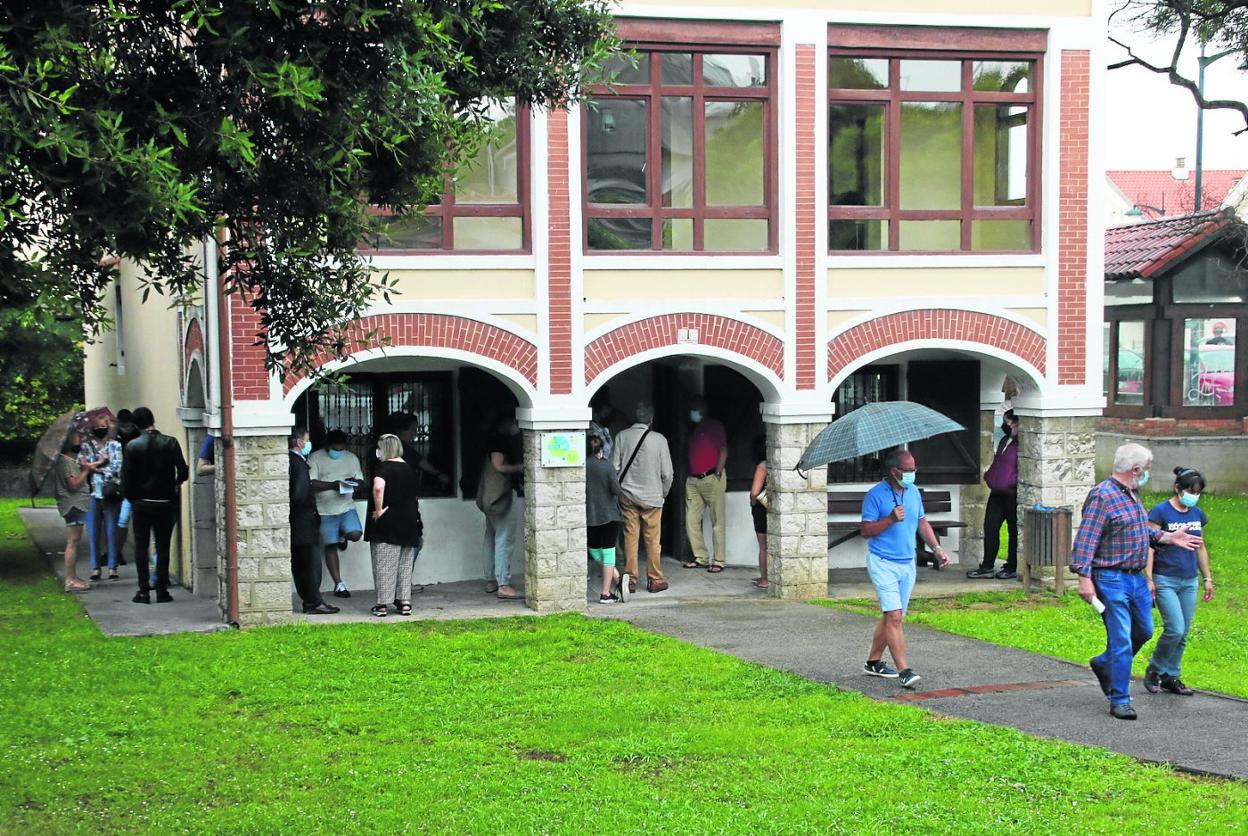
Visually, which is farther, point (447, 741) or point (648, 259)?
point (648, 259)

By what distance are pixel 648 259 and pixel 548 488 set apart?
95.5 inches

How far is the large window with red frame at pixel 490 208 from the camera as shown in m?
14.5

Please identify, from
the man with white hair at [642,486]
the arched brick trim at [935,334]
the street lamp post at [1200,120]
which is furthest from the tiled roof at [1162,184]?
the man with white hair at [642,486]

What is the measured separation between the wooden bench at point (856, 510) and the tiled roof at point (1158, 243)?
9142 mm

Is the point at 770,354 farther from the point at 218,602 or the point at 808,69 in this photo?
the point at 218,602

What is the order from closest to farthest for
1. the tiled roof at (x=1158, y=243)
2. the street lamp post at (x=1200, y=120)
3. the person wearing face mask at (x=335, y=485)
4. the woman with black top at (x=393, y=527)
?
the woman with black top at (x=393, y=527) < the person wearing face mask at (x=335, y=485) < the street lamp post at (x=1200, y=120) < the tiled roof at (x=1158, y=243)

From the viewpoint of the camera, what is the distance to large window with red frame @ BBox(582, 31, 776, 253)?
1486cm

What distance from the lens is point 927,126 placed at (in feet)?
51.7

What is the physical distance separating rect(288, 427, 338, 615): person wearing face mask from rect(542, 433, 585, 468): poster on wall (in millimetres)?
2245

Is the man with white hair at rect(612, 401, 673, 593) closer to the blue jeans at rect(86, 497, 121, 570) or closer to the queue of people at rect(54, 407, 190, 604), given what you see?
the queue of people at rect(54, 407, 190, 604)

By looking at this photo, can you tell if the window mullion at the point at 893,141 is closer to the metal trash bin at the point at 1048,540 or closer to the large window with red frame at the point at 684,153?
the large window with red frame at the point at 684,153

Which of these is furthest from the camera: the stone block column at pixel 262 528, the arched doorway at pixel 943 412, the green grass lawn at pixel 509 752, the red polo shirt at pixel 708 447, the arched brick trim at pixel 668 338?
the arched doorway at pixel 943 412

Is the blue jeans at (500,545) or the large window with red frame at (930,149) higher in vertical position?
the large window with red frame at (930,149)

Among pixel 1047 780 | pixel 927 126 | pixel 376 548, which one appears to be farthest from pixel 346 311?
pixel 927 126
